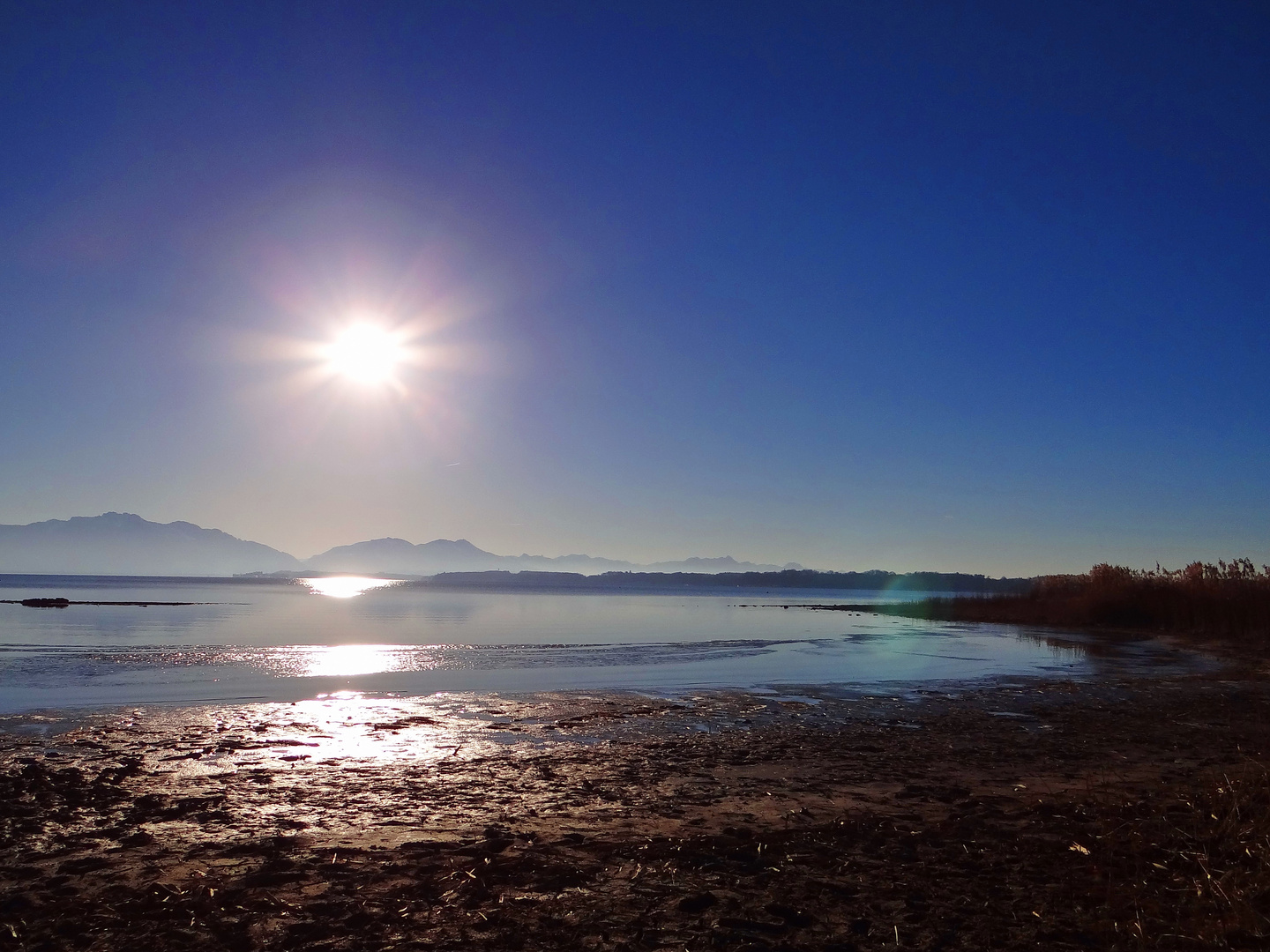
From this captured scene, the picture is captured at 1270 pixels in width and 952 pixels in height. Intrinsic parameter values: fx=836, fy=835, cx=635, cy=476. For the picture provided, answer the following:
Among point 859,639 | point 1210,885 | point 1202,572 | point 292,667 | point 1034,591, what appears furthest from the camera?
point 1034,591

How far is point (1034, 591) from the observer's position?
57.2 meters

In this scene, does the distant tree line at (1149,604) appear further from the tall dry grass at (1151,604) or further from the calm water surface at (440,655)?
the calm water surface at (440,655)

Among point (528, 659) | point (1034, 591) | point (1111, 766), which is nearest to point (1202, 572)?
point (1034, 591)

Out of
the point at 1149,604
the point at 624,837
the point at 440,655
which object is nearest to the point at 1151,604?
the point at 1149,604

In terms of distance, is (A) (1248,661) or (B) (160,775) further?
(A) (1248,661)

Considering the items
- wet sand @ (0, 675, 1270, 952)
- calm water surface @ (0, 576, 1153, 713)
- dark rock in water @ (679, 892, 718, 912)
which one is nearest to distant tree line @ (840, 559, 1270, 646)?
calm water surface @ (0, 576, 1153, 713)

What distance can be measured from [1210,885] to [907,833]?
2.44 m

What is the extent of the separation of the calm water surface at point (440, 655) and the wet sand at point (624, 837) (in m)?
6.04

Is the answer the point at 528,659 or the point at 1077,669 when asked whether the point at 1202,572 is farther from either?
the point at 528,659

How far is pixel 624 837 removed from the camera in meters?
7.53

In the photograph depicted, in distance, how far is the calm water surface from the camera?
1936 centimetres

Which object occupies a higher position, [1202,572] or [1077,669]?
[1202,572]

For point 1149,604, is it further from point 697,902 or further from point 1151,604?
point 697,902

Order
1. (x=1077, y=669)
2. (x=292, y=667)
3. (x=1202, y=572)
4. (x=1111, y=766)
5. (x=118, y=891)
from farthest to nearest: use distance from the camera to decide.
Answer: (x=1202, y=572) → (x=1077, y=669) → (x=292, y=667) → (x=1111, y=766) → (x=118, y=891)
